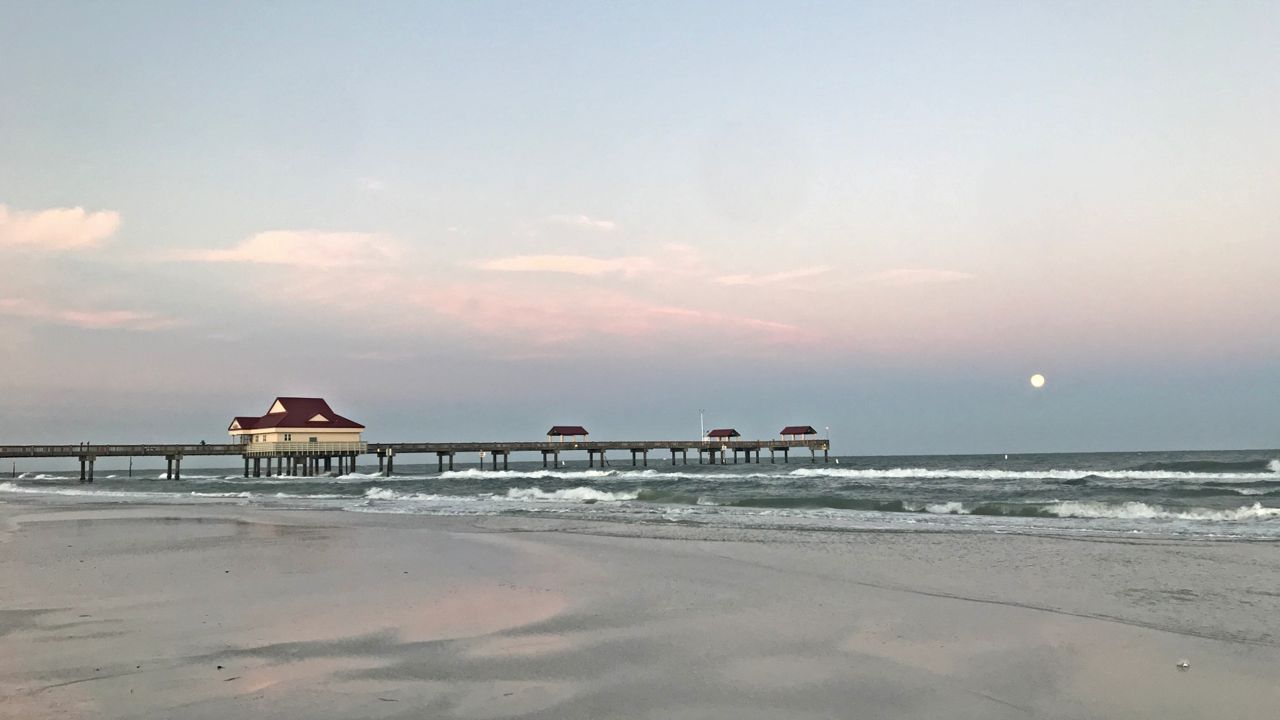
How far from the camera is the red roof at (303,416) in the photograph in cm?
6134

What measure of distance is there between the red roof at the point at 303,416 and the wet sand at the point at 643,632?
167ft

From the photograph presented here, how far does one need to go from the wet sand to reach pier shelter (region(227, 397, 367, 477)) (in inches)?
1988

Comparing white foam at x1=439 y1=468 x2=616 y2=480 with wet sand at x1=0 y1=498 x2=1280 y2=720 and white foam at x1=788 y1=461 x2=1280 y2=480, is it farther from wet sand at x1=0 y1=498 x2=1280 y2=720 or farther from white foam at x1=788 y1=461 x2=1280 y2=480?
wet sand at x1=0 y1=498 x2=1280 y2=720

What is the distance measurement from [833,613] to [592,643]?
261 centimetres

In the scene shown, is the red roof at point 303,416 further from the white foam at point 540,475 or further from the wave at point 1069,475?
the wave at point 1069,475

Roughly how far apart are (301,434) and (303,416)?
1.37 metres

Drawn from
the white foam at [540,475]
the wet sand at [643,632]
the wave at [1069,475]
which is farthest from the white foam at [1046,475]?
the wet sand at [643,632]

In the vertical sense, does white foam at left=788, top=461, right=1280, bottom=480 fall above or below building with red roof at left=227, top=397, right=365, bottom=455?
below

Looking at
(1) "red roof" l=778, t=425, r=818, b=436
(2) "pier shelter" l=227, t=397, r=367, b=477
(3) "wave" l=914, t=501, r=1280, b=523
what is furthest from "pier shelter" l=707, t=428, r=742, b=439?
(3) "wave" l=914, t=501, r=1280, b=523

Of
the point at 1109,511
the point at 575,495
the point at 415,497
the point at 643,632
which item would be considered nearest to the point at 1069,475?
the point at 1109,511

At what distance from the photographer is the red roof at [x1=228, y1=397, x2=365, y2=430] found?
6134cm

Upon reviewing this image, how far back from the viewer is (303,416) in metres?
61.7

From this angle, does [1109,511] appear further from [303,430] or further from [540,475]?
[303,430]

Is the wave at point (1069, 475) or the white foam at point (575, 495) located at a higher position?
the white foam at point (575, 495)
